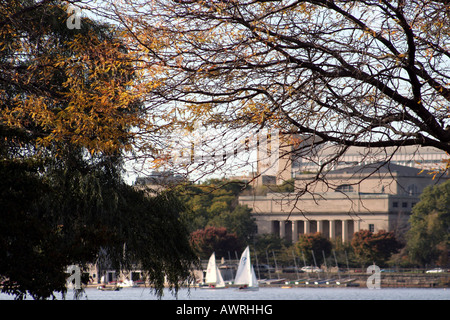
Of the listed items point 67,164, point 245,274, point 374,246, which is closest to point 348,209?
point 374,246

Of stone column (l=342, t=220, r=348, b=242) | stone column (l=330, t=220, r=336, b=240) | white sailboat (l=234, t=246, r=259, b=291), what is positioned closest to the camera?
white sailboat (l=234, t=246, r=259, b=291)

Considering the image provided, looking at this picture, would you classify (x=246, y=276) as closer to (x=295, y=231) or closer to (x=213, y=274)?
(x=213, y=274)

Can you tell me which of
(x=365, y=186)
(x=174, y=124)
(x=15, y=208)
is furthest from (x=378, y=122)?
(x=365, y=186)

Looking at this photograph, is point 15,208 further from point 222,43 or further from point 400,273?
point 400,273

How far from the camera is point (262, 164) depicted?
10539mm

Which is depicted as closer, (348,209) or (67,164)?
(67,164)

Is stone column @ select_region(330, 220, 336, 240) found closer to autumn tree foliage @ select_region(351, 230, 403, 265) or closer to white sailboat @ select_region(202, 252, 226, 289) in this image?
autumn tree foliage @ select_region(351, 230, 403, 265)

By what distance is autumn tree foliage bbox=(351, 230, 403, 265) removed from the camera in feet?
332

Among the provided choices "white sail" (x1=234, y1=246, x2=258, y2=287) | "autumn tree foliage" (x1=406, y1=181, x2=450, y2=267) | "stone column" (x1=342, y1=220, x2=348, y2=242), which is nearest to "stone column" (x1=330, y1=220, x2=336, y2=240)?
"stone column" (x1=342, y1=220, x2=348, y2=242)

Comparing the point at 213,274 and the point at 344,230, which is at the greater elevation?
the point at 344,230

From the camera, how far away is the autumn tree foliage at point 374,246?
10125 cm

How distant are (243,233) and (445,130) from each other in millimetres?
108339

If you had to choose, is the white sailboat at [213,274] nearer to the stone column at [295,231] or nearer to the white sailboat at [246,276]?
the white sailboat at [246,276]

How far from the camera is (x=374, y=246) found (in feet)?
333
